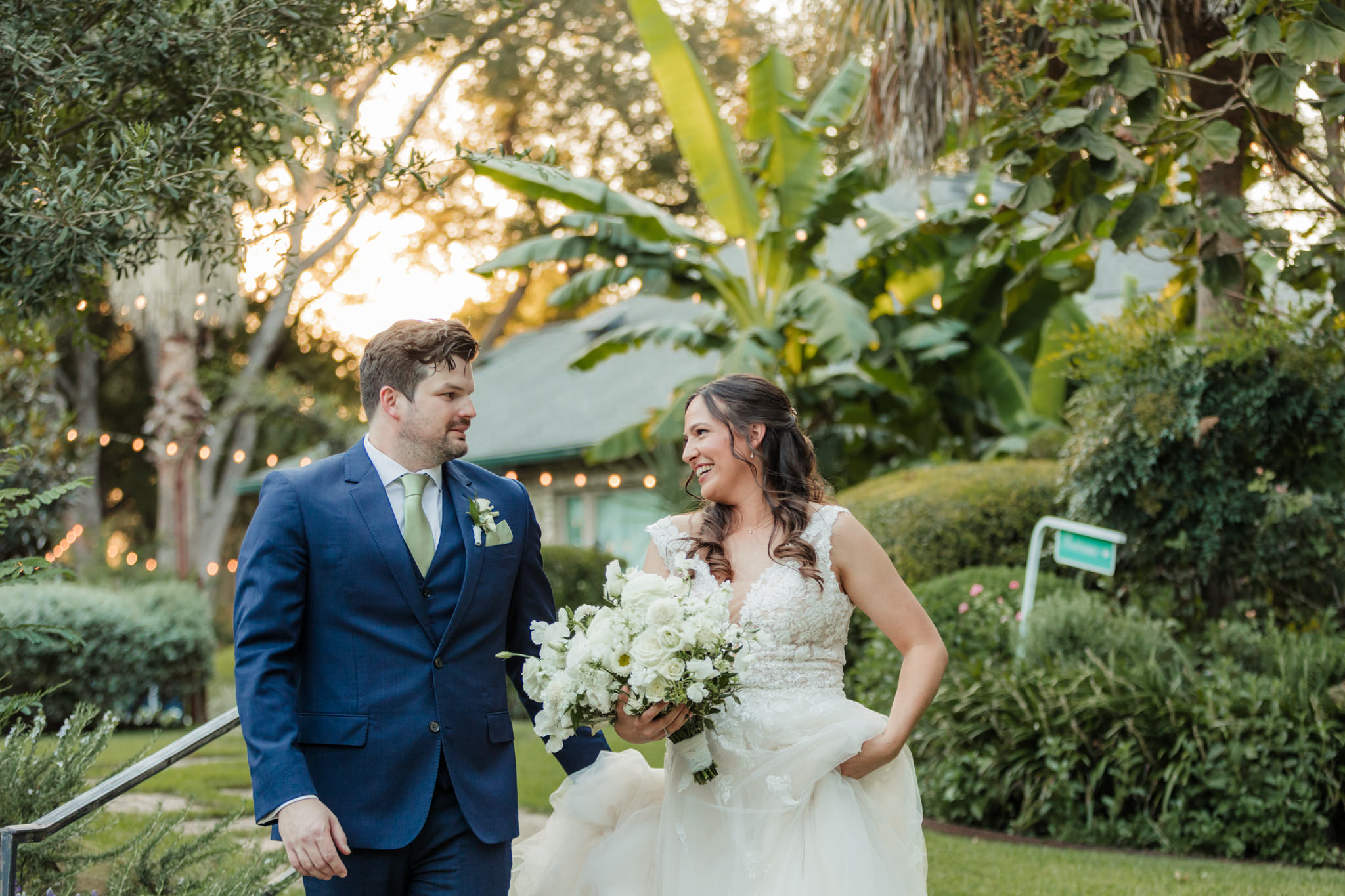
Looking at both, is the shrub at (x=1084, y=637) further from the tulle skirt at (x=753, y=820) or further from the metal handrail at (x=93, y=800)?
the metal handrail at (x=93, y=800)

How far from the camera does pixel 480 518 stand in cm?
311

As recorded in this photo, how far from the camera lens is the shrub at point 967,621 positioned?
797 centimetres

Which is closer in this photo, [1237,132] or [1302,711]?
[1237,132]

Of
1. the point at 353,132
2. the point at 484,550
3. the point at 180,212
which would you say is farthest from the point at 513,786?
the point at 180,212

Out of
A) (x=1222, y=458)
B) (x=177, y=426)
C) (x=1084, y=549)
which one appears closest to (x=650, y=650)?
(x=1084, y=549)

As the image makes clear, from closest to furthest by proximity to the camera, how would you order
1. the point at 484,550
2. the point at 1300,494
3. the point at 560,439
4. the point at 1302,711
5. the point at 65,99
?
1. the point at 484,550
2. the point at 65,99
3. the point at 1302,711
4. the point at 1300,494
5. the point at 560,439

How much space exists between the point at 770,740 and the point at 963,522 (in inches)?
261

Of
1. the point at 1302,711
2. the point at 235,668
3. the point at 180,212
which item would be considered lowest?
the point at 1302,711

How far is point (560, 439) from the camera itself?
17188 mm

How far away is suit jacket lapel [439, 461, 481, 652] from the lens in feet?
9.97

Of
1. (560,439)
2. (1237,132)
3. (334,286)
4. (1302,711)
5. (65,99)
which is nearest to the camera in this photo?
(65,99)

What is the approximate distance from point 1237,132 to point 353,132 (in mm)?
4327

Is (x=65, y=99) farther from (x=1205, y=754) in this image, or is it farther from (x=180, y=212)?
(x=1205, y=754)

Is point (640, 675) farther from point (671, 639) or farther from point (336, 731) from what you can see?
point (336, 731)
